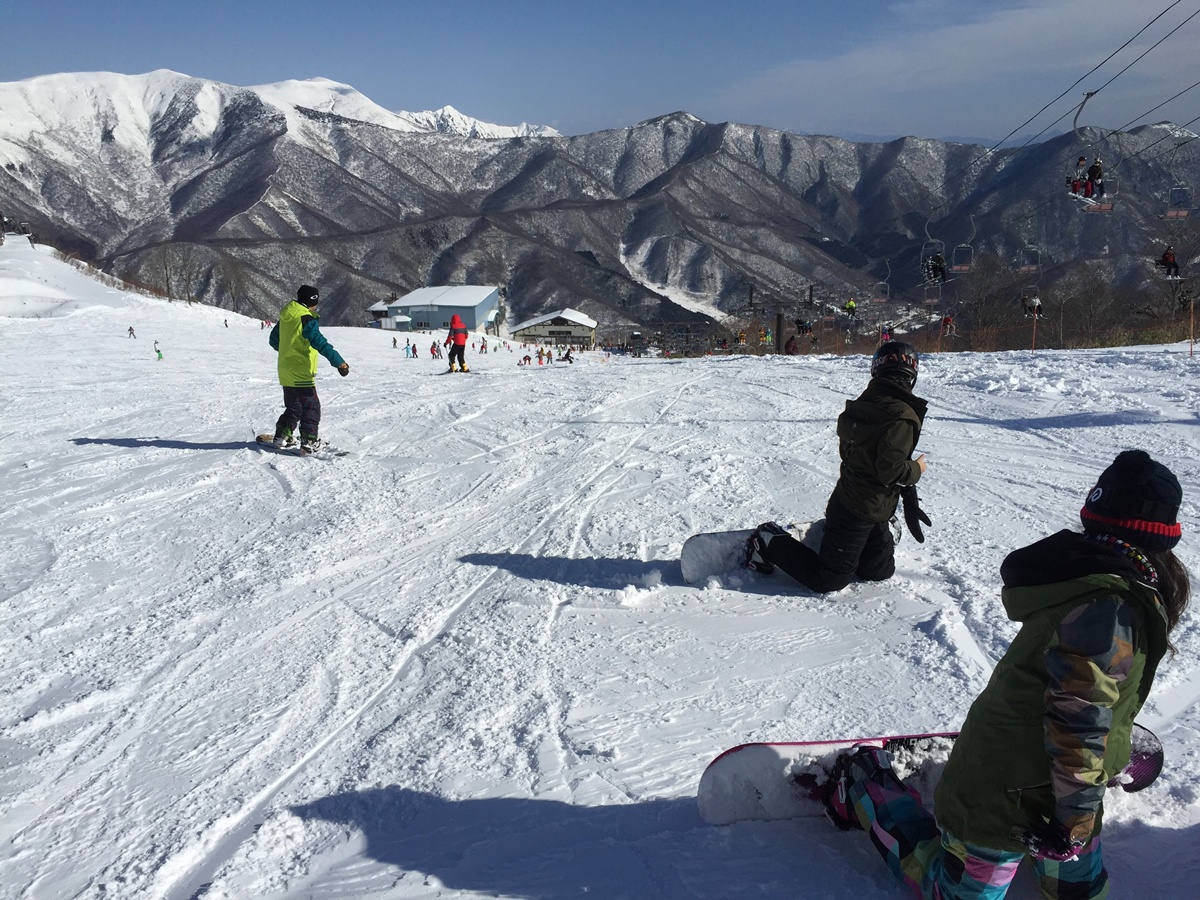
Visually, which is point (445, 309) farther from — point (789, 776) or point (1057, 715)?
point (1057, 715)

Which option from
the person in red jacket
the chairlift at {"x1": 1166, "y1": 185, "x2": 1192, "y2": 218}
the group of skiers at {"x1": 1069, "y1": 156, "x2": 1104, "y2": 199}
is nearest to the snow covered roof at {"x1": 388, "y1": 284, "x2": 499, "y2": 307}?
the person in red jacket

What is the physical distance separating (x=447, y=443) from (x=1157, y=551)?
713 centimetres

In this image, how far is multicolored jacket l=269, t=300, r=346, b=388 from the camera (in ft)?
23.8

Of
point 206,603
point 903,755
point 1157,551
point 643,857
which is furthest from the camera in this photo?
point 206,603

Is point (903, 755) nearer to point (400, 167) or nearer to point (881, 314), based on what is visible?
point (881, 314)

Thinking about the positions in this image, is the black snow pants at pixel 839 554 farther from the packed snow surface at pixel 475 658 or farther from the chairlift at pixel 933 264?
the chairlift at pixel 933 264

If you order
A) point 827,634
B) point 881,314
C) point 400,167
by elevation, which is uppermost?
point 400,167

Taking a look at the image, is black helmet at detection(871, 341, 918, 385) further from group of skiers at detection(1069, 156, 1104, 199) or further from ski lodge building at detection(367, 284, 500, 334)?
ski lodge building at detection(367, 284, 500, 334)

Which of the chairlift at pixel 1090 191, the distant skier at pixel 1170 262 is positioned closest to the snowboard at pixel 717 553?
the chairlift at pixel 1090 191

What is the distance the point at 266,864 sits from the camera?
232 centimetres

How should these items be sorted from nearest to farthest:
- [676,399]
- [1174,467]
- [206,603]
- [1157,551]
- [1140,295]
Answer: [1157,551] < [206,603] < [1174,467] < [676,399] < [1140,295]

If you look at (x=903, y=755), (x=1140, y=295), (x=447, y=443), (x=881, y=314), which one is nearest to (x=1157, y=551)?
(x=903, y=755)

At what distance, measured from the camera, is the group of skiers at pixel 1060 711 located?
1.74 metres

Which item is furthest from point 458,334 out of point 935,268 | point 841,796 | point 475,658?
point 935,268
